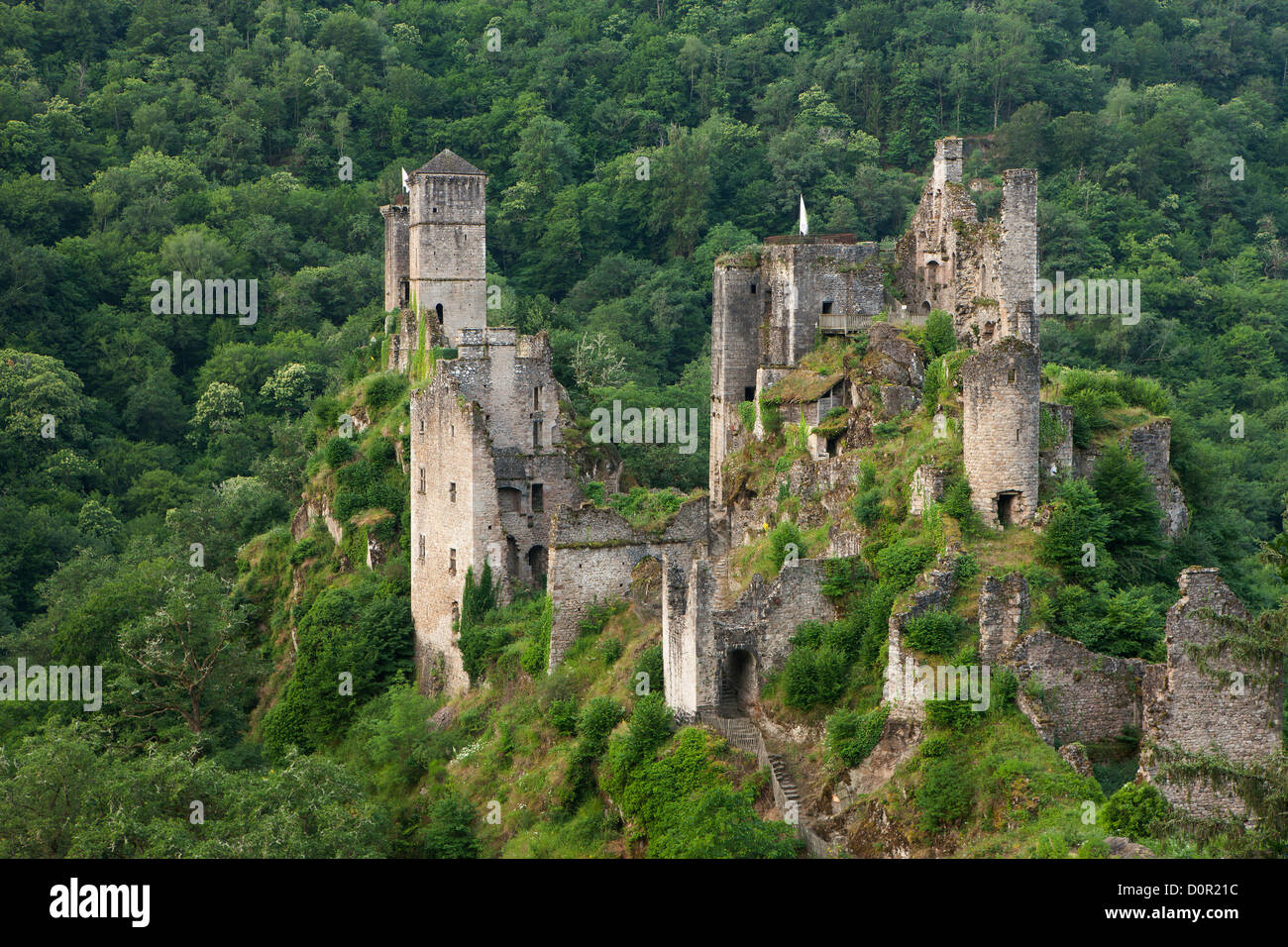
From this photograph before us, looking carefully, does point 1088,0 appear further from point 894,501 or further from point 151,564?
point 894,501

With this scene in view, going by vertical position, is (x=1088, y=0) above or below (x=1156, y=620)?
above

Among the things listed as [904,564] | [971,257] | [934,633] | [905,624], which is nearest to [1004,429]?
[904,564]

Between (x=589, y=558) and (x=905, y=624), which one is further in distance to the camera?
(x=589, y=558)

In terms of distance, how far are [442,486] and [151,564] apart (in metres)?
17.6

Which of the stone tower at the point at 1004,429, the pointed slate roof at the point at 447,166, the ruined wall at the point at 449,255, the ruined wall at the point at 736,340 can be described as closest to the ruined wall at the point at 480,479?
the ruined wall at the point at 736,340

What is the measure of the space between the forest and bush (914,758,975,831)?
12796 mm

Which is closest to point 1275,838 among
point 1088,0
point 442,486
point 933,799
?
point 933,799

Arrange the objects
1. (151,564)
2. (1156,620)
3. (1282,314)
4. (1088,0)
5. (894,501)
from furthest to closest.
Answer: (1088,0) < (1282,314) < (151,564) < (894,501) < (1156,620)

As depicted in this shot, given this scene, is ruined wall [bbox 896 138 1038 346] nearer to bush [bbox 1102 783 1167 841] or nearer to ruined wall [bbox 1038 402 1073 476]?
ruined wall [bbox 1038 402 1073 476]

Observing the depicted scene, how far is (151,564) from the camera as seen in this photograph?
65750 mm

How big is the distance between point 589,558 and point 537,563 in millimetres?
5659

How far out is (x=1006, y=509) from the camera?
135 feet

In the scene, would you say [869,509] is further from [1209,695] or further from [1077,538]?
[1209,695]

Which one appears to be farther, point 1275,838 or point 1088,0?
point 1088,0
